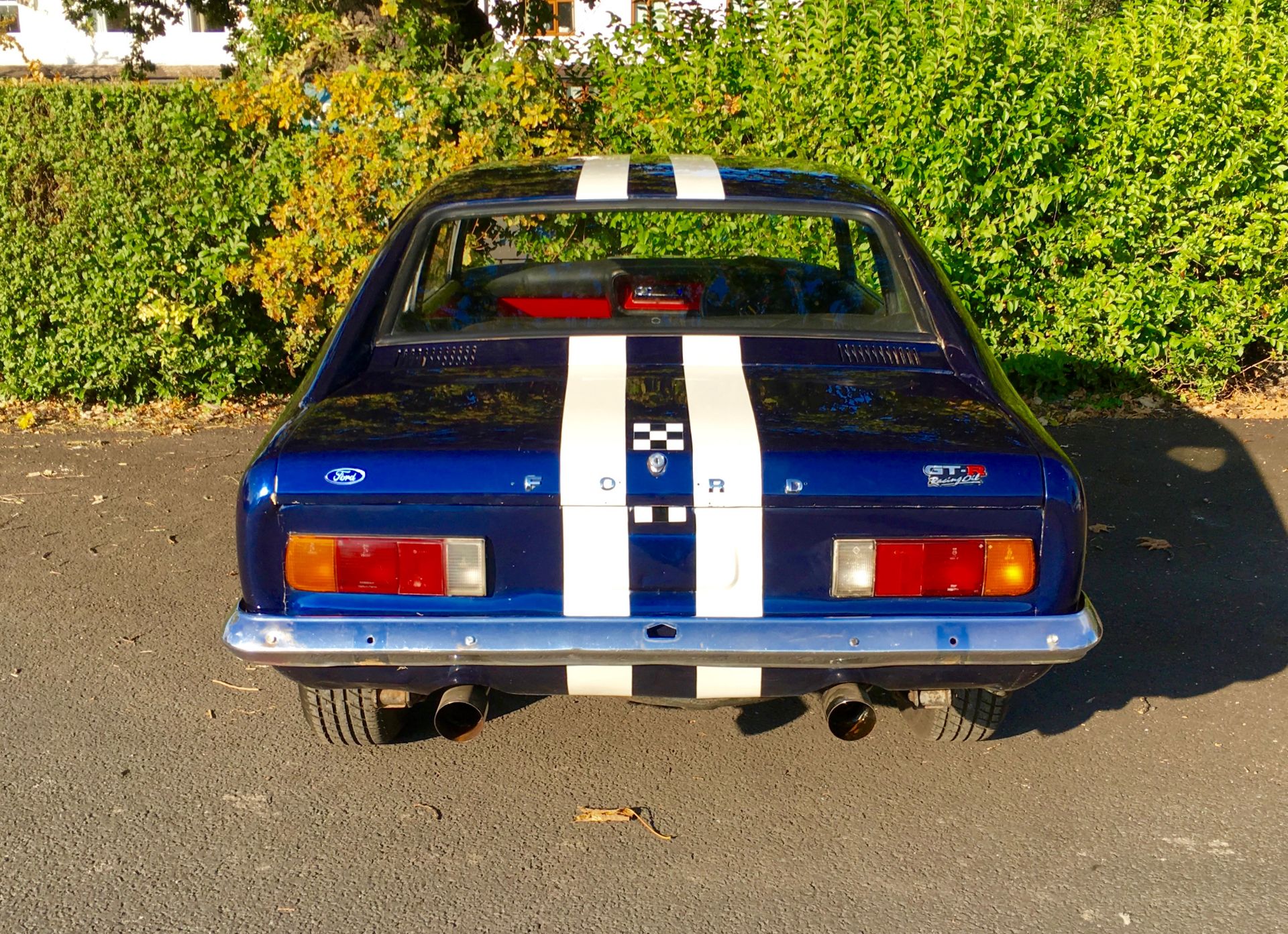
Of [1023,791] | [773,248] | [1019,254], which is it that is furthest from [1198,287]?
[1023,791]

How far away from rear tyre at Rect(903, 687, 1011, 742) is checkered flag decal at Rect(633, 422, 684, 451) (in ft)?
3.59

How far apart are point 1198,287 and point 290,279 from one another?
5.09m

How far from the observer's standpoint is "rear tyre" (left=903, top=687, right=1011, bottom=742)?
343 cm

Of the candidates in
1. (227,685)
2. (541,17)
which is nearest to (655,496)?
(227,685)

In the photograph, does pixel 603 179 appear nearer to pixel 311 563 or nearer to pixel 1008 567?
pixel 311 563

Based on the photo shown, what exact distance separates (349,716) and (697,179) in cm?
193

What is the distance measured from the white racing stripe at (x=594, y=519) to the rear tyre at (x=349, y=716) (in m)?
0.81

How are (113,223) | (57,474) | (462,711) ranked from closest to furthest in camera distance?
1. (462,711)
2. (57,474)
3. (113,223)

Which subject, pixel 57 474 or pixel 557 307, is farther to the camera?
pixel 57 474

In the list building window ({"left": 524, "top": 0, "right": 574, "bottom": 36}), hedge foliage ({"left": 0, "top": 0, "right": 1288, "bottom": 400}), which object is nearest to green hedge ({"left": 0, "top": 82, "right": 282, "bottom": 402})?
hedge foliage ({"left": 0, "top": 0, "right": 1288, "bottom": 400})

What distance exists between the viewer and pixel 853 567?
285 cm

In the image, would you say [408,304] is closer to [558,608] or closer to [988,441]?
[558,608]

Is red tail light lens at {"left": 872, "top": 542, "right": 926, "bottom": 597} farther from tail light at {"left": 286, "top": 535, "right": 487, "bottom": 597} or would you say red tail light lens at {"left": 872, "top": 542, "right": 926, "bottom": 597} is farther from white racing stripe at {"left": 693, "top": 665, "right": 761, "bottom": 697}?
tail light at {"left": 286, "top": 535, "right": 487, "bottom": 597}

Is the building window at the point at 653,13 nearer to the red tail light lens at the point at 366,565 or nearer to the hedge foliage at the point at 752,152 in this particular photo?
the hedge foliage at the point at 752,152
